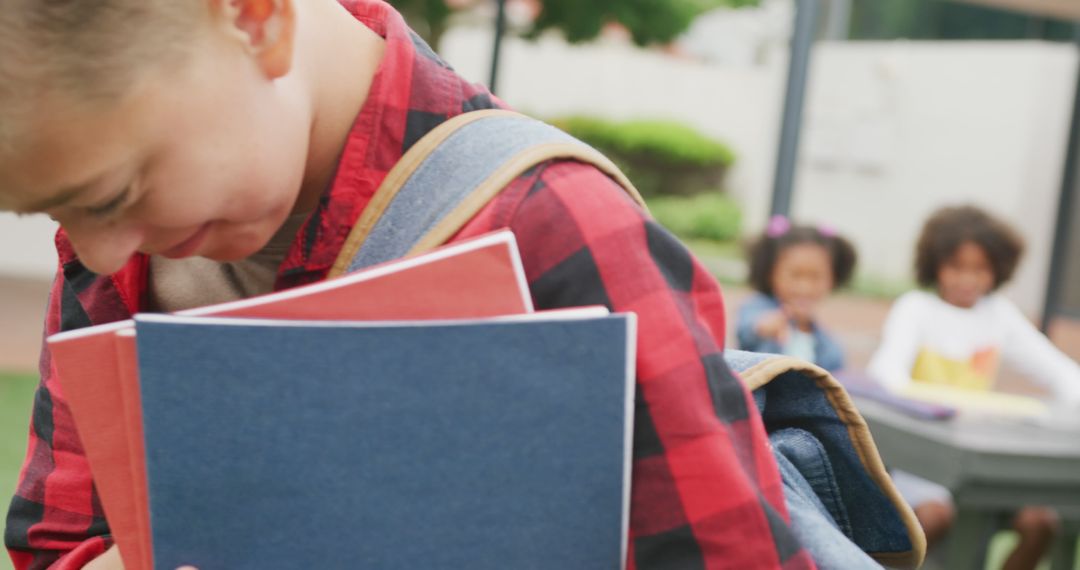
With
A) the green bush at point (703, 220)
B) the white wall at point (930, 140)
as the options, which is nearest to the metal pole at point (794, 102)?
the white wall at point (930, 140)

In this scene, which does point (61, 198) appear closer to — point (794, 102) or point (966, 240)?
point (966, 240)

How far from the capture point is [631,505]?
81cm

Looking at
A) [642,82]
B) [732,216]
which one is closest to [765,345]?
[732,216]

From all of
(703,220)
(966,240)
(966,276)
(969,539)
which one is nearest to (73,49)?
(969,539)

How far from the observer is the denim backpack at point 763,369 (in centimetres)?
84

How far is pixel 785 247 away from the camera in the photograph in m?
4.67

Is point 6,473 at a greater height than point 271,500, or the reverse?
point 271,500

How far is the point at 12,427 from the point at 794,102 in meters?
3.66

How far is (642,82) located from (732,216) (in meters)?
2.58

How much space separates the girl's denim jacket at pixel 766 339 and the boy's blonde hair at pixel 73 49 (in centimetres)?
360

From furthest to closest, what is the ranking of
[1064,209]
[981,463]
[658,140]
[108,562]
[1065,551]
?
[658,140] → [1064,209] → [1065,551] → [981,463] → [108,562]

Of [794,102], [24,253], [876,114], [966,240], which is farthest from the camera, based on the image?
[876,114]

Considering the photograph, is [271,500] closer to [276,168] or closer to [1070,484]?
[276,168]

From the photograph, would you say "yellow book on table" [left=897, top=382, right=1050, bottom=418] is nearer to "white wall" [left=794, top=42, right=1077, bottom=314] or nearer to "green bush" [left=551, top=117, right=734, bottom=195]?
"white wall" [left=794, top=42, right=1077, bottom=314]
